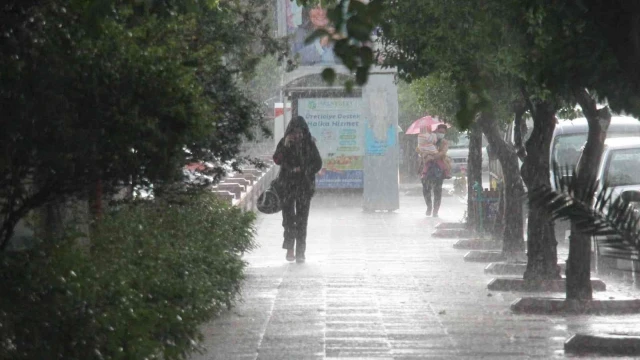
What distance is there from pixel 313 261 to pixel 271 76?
18982 mm

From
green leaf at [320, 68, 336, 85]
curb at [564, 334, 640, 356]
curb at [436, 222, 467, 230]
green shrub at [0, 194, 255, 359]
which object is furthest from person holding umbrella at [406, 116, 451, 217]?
green leaf at [320, 68, 336, 85]

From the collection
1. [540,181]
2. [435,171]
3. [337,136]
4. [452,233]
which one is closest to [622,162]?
[452,233]

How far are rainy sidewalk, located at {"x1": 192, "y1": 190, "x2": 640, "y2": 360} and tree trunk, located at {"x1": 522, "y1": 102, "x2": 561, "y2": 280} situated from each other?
50 cm

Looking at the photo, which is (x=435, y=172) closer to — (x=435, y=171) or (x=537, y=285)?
(x=435, y=171)

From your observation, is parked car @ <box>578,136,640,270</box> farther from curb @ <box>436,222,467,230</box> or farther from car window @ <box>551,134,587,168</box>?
curb @ <box>436,222,467,230</box>

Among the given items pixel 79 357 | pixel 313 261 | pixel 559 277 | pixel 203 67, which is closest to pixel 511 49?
pixel 559 277

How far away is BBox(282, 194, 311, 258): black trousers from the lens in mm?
15914

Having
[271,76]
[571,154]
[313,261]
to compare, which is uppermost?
[271,76]

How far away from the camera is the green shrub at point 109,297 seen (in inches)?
222

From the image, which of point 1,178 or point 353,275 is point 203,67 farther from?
point 353,275

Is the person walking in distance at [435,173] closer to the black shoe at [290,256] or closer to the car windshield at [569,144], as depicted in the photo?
the car windshield at [569,144]

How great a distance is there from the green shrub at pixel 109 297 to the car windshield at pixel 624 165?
8776mm

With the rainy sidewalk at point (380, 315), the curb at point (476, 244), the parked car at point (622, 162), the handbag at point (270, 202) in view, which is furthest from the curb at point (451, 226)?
the handbag at point (270, 202)

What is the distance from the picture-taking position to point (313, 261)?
16109mm
